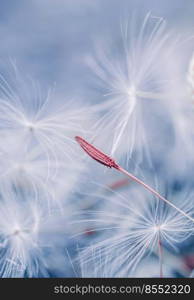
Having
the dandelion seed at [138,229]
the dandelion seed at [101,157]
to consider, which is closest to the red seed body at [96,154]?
the dandelion seed at [101,157]

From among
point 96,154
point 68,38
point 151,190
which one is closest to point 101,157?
point 96,154

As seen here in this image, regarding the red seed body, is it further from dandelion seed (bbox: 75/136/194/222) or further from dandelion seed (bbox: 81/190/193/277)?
dandelion seed (bbox: 81/190/193/277)

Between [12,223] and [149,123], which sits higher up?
[149,123]

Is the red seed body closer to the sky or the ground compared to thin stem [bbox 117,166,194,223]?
closer to the sky

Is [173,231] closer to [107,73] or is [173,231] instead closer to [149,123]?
[149,123]

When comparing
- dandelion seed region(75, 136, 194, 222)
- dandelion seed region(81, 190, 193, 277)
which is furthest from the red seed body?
dandelion seed region(81, 190, 193, 277)

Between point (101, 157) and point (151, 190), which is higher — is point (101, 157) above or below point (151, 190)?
above

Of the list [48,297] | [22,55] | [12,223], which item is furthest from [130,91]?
[48,297]

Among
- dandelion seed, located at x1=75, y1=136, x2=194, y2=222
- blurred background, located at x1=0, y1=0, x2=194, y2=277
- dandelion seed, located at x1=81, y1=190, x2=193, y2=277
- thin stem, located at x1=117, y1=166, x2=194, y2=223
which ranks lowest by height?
dandelion seed, located at x1=81, y1=190, x2=193, y2=277

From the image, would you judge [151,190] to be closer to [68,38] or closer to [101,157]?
[101,157]
